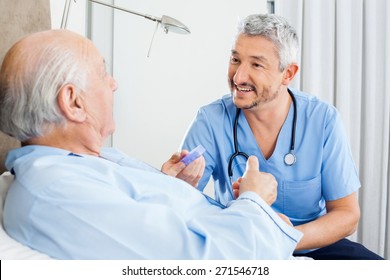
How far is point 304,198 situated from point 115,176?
857 mm

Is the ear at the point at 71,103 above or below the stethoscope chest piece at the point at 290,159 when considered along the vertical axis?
above

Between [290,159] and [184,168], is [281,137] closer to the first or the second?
[290,159]

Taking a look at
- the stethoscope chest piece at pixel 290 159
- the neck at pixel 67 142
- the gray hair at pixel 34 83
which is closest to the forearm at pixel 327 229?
the stethoscope chest piece at pixel 290 159

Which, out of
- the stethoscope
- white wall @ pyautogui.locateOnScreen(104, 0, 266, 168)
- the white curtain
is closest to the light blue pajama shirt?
the stethoscope

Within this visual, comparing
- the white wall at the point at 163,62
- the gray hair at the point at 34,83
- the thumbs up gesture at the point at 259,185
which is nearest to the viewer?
the gray hair at the point at 34,83

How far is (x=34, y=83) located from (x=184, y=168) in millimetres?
567

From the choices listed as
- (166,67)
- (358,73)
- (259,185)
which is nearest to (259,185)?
(259,185)

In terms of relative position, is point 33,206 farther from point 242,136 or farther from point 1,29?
point 242,136

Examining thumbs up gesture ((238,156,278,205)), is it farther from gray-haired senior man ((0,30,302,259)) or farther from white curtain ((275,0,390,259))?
white curtain ((275,0,390,259))

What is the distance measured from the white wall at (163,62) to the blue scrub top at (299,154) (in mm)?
1008

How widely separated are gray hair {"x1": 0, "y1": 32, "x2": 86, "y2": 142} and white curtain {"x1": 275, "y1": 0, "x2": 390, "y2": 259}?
1.97m

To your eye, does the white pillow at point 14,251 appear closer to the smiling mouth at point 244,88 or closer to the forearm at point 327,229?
the forearm at point 327,229

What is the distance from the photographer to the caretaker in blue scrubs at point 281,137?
166 centimetres

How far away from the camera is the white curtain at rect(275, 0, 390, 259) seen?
2826mm
